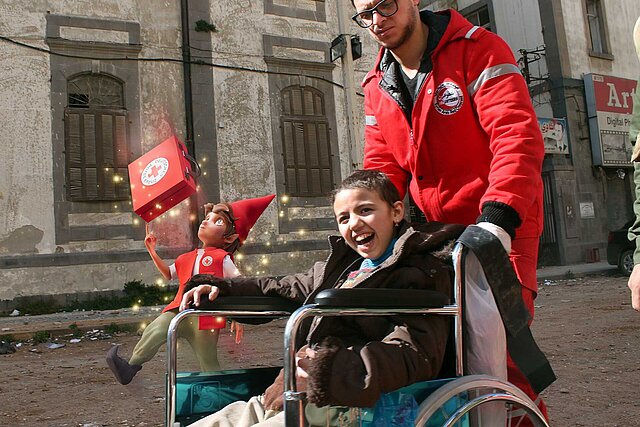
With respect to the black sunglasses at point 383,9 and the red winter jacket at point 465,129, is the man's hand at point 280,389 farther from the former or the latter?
the black sunglasses at point 383,9

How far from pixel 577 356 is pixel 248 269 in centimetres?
766

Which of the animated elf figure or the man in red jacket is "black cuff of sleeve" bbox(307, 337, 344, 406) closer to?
the man in red jacket

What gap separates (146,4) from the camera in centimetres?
1212

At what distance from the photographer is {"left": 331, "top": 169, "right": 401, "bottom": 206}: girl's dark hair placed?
2.09 m

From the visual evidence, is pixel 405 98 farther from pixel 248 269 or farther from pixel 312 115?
pixel 312 115

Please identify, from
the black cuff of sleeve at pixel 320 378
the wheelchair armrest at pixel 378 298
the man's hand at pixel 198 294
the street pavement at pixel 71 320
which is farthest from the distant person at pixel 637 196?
the street pavement at pixel 71 320

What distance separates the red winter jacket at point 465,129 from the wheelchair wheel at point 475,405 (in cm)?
55

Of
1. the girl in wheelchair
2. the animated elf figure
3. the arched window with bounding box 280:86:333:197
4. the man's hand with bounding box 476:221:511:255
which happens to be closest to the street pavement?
the arched window with bounding box 280:86:333:197

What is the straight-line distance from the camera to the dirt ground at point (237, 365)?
12.9ft

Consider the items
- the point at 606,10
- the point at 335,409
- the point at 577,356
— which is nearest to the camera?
the point at 335,409

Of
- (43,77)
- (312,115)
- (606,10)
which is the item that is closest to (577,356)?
(312,115)

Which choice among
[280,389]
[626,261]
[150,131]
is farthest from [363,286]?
[626,261]

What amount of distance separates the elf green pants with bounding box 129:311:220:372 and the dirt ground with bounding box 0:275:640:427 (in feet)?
0.34

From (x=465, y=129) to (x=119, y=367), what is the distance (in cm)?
257
